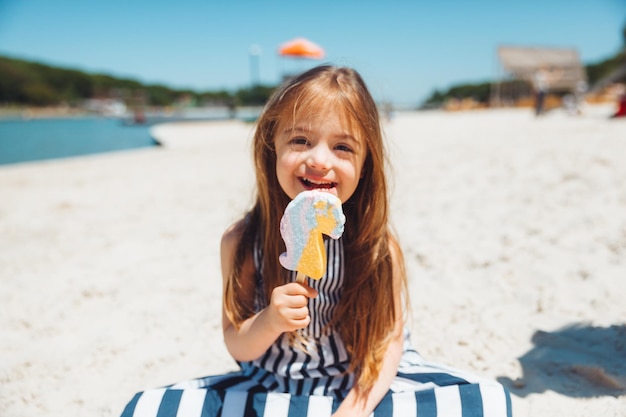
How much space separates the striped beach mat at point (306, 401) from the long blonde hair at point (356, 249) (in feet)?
0.44

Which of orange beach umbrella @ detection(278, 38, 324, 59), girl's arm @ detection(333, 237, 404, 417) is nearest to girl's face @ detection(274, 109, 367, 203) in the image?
girl's arm @ detection(333, 237, 404, 417)

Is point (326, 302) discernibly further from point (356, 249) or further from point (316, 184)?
point (316, 184)

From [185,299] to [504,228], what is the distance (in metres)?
2.53

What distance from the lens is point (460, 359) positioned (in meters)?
2.08

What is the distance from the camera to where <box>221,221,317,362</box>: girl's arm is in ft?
4.00

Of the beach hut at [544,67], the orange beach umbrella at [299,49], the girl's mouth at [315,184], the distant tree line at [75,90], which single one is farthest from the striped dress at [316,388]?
the distant tree line at [75,90]

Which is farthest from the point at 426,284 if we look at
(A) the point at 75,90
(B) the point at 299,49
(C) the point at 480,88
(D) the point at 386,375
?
(A) the point at 75,90

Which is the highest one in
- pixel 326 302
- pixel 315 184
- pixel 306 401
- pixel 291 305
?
pixel 315 184

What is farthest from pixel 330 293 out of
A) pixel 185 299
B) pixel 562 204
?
pixel 562 204

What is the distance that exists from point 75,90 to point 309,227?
324 ft

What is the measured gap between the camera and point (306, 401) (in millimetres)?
1427

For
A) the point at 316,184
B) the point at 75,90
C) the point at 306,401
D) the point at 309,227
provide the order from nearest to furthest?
the point at 309,227 < the point at 316,184 < the point at 306,401 < the point at 75,90

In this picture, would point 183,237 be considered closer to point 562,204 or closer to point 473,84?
point 562,204

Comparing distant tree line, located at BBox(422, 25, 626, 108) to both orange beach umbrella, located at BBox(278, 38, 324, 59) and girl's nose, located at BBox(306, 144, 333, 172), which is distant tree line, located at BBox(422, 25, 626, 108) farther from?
girl's nose, located at BBox(306, 144, 333, 172)
